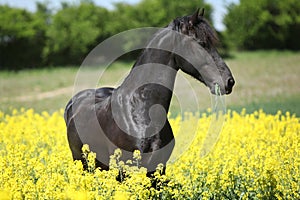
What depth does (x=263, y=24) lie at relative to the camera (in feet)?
138

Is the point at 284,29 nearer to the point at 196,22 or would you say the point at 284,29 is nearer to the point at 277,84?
the point at 277,84

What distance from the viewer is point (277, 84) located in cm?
2372

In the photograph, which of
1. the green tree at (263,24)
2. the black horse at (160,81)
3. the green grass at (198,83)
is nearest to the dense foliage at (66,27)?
the green grass at (198,83)

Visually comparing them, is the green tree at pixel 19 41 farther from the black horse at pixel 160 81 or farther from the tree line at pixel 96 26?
the black horse at pixel 160 81

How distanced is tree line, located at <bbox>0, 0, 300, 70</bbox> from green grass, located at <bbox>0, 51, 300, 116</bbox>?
8.01 feet

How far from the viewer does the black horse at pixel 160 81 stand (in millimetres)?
4980

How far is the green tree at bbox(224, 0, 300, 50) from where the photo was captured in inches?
1582

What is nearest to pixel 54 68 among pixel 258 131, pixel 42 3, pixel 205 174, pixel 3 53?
pixel 3 53

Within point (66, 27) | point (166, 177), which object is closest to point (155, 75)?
point (166, 177)

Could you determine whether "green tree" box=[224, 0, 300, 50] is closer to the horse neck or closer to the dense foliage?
the dense foliage

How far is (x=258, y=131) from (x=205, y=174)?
2.79 meters

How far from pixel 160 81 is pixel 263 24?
127 ft

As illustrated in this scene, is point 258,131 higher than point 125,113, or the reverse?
point 125,113

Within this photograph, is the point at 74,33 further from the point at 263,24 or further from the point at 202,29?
the point at 202,29
